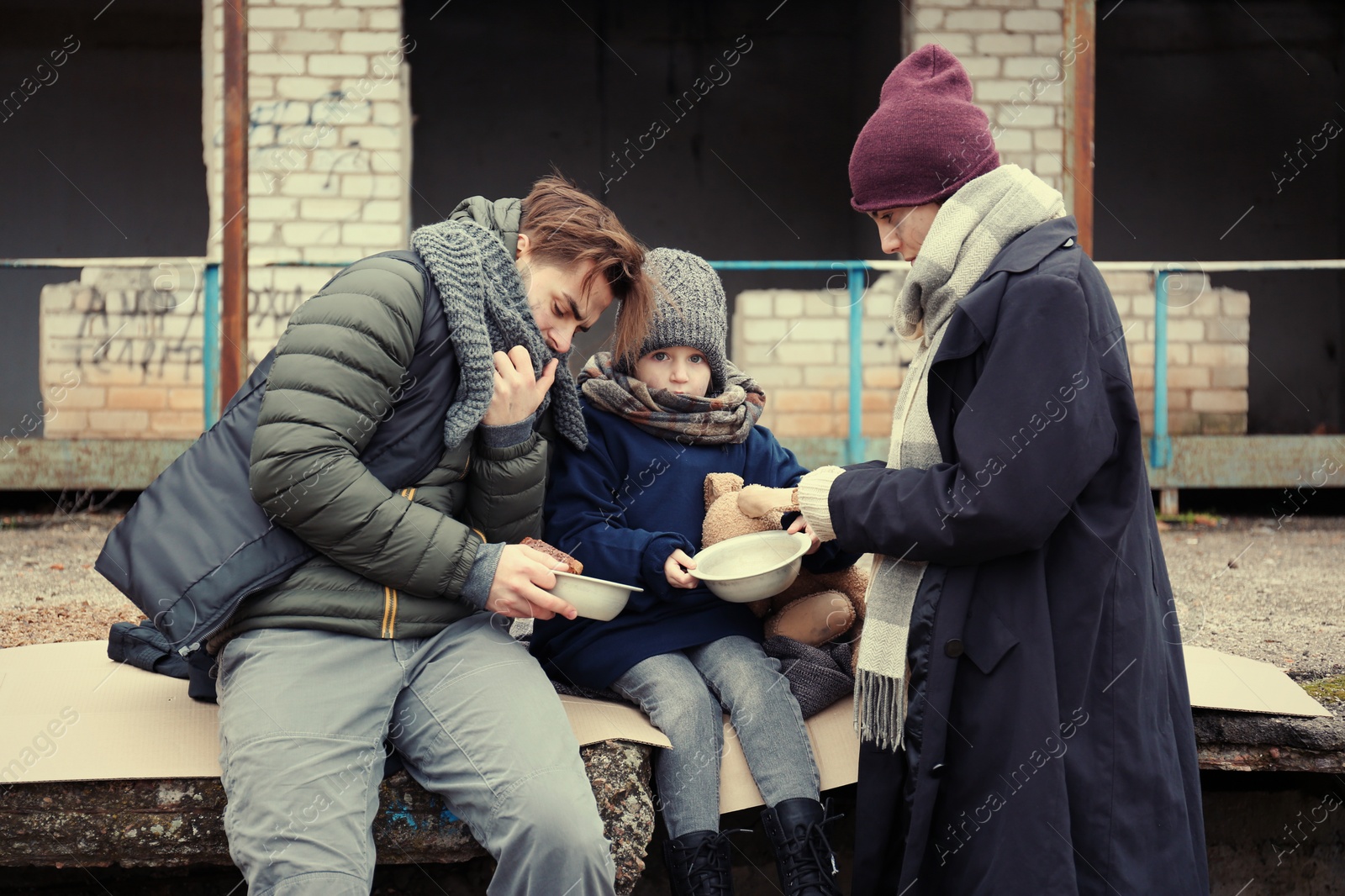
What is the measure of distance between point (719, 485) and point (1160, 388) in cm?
416

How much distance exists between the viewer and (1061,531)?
1.70 m

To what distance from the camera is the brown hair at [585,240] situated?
204 centimetres

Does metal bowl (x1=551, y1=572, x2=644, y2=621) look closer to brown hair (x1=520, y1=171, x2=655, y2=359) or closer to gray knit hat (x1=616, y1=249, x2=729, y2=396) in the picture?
brown hair (x1=520, y1=171, x2=655, y2=359)

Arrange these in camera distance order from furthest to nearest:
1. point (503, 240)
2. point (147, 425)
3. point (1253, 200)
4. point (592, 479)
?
point (1253, 200) < point (147, 425) < point (592, 479) < point (503, 240)

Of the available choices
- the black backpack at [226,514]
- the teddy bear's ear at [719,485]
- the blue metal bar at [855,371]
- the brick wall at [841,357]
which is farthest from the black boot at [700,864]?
the brick wall at [841,357]

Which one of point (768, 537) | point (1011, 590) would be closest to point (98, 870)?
point (768, 537)

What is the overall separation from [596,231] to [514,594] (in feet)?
2.28

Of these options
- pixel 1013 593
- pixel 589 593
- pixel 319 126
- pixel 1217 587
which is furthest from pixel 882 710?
pixel 319 126

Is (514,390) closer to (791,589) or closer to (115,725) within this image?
(791,589)

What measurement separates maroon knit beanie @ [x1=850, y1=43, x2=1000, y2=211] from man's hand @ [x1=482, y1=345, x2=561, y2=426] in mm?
651

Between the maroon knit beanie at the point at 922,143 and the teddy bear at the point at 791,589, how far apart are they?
2.05ft

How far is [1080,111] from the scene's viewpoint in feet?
18.5

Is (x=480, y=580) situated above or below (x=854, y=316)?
below

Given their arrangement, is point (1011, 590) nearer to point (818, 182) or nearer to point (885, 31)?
point (885, 31)
